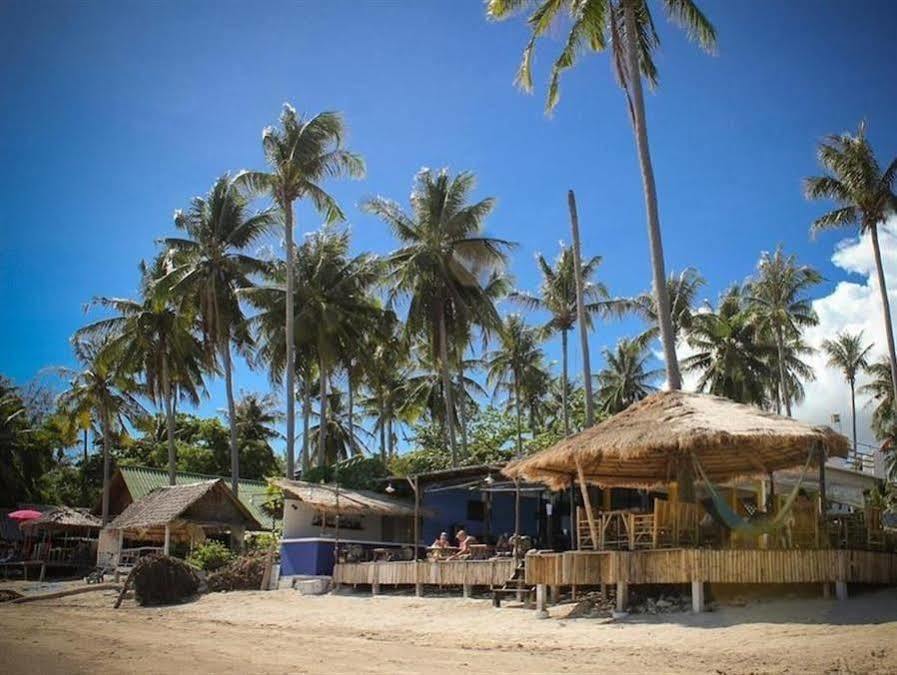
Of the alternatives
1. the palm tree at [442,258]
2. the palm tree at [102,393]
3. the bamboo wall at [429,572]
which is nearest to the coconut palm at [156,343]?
the palm tree at [102,393]

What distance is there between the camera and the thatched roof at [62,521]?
106 feet

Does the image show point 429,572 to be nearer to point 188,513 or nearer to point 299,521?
point 299,521

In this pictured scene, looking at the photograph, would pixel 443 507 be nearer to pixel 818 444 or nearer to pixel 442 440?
pixel 818 444

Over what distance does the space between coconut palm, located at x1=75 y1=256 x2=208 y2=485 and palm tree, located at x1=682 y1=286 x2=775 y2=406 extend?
24029 mm

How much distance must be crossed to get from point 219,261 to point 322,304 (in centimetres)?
433

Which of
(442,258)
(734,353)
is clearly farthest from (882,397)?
(442,258)

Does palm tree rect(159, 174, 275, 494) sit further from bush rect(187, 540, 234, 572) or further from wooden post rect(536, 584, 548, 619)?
wooden post rect(536, 584, 548, 619)

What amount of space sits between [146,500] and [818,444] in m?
23.5

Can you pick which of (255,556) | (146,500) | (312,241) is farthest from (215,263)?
(255,556)

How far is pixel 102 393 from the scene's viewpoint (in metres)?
39.7

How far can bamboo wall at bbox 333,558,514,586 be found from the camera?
59.1ft

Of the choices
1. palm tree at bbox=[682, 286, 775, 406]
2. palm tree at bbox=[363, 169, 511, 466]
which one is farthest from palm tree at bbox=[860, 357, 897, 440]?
palm tree at bbox=[363, 169, 511, 466]

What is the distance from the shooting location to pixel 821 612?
12258 mm

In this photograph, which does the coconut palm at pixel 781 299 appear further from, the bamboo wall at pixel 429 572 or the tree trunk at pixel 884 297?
the bamboo wall at pixel 429 572
